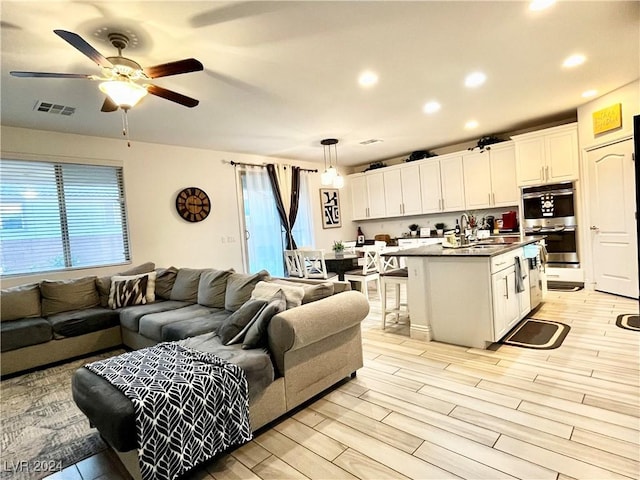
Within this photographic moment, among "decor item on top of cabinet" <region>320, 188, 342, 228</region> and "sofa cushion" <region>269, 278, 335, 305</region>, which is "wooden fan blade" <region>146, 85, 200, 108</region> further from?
"decor item on top of cabinet" <region>320, 188, 342, 228</region>

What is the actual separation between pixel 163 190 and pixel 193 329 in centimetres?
298

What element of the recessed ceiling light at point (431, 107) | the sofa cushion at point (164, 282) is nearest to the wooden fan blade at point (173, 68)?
the sofa cushion at point (164, 282)

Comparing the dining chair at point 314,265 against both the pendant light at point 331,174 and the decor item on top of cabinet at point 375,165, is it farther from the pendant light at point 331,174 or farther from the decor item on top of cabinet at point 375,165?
the decor item on top of cabinet at point 375,165

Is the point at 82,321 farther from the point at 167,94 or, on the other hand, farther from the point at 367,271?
the point at 367,271

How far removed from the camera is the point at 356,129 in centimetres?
509

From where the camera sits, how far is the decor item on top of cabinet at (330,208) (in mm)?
7535

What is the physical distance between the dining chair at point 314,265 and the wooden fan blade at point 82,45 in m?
3.21

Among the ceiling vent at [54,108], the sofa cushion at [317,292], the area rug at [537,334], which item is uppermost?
the ceiling vent at [54,108]

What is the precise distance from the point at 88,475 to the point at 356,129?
4758mm

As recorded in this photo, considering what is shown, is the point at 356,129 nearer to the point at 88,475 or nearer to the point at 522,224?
the point at 522,224

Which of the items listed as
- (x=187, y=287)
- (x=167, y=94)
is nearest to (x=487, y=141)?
(x=167, y=94)

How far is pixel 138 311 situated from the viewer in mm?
3693

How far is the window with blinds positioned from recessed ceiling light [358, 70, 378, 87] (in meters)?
3.56

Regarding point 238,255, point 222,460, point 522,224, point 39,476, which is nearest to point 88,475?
point 39,476
